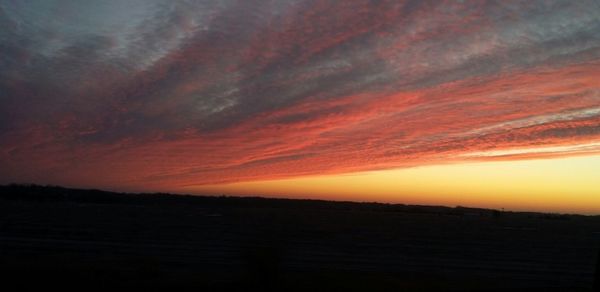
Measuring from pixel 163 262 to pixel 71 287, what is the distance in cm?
841

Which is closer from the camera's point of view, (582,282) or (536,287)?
(536,287)

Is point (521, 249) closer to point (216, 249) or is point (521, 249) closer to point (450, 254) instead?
point (450, 254)

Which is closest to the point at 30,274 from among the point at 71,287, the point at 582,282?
the point at 71,287

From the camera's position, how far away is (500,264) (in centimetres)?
3036

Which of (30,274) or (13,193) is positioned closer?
(30,274)

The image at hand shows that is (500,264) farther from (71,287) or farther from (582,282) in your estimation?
(71,287)

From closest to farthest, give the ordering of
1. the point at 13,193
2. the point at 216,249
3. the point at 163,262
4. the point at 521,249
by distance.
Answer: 1. the point at 163,262
2. the point at 216,249
3. the point at 521,249
4. the point at 13,193

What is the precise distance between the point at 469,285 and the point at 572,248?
84.7 feet

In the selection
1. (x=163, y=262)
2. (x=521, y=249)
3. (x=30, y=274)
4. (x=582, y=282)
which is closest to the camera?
(x=30, y=274)

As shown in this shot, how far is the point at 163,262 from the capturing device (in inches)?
1054

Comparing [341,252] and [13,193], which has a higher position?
[13,193]

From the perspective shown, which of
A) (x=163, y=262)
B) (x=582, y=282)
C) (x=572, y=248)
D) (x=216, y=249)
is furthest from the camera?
(x=572, y=248)

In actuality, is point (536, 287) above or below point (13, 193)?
below

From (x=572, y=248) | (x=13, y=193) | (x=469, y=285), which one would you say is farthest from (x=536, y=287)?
(x=13, y=193)
